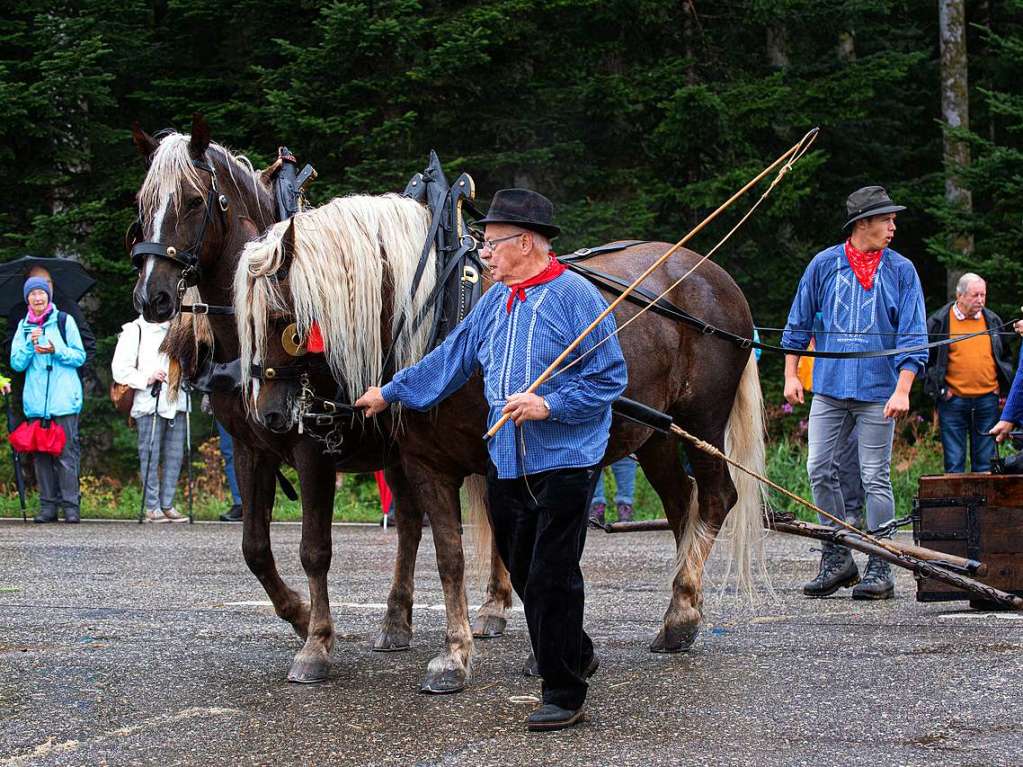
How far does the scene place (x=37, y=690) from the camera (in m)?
5.40

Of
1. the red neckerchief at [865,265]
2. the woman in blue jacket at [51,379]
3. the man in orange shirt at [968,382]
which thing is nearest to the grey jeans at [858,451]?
the red neckerchief at [865,265]

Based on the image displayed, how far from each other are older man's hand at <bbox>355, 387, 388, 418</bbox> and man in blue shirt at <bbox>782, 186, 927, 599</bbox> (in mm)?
3199

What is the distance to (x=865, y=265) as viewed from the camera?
7.80m

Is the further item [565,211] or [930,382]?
[565,211]

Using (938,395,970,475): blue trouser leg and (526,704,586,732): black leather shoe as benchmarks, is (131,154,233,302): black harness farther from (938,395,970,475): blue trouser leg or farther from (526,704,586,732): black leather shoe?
(938,395,970,475): blue trouser leg

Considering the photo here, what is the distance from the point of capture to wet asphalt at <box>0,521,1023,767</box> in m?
4.41

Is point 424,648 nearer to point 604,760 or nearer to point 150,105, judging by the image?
point 604,760

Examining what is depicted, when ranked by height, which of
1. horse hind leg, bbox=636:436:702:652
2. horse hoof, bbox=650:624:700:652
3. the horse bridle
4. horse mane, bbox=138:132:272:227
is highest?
horse mane, bbox=138:132:272:227

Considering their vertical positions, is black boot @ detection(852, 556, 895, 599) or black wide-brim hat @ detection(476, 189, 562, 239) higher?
black wide-brim hat @ detection(476, 189, 562, 239)

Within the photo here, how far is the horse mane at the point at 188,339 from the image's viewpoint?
20.4ft

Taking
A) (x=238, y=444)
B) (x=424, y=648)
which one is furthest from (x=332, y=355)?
(x=424, y=648)

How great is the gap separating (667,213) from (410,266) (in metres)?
13.6

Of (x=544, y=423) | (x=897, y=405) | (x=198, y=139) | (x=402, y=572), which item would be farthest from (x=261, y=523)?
(x=897, y=405)

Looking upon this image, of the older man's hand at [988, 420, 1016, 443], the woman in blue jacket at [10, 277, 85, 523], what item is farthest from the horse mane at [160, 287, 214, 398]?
the woman in blue jacket at [10, 277, 85, 523]
